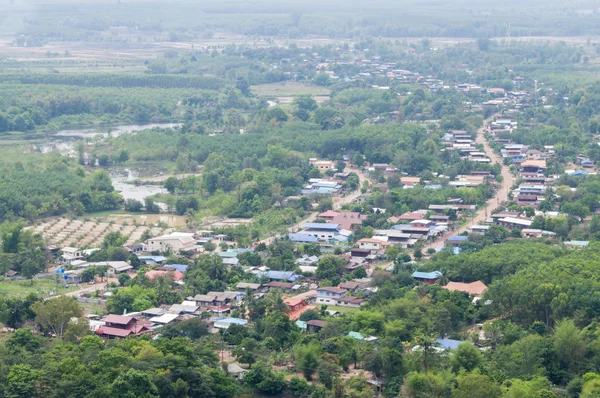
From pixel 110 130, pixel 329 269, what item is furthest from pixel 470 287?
pixel 110 130

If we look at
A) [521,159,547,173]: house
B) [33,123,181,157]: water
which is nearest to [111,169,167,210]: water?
[33,123,181,157]: water

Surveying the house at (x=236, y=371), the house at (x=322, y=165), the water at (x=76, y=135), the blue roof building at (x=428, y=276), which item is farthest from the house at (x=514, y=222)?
the water at (x=76, y=135)

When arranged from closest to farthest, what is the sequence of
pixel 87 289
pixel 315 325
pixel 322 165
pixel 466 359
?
pixel 466 359, pixel 315 325, pixel 87 289, pixel 322 165

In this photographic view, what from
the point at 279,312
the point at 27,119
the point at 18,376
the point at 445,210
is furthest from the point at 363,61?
the point at 18,376

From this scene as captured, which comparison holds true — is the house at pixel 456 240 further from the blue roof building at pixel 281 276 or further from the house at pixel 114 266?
the house at pixel 114 266

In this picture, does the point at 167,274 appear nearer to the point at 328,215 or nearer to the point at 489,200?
the point at 328,215

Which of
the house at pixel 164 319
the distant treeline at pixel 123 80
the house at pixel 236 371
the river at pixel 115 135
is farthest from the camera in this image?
the distant treeline at pixel 123 80

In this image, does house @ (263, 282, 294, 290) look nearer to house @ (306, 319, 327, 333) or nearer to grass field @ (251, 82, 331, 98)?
house @ (306, 319, 327, 333)
